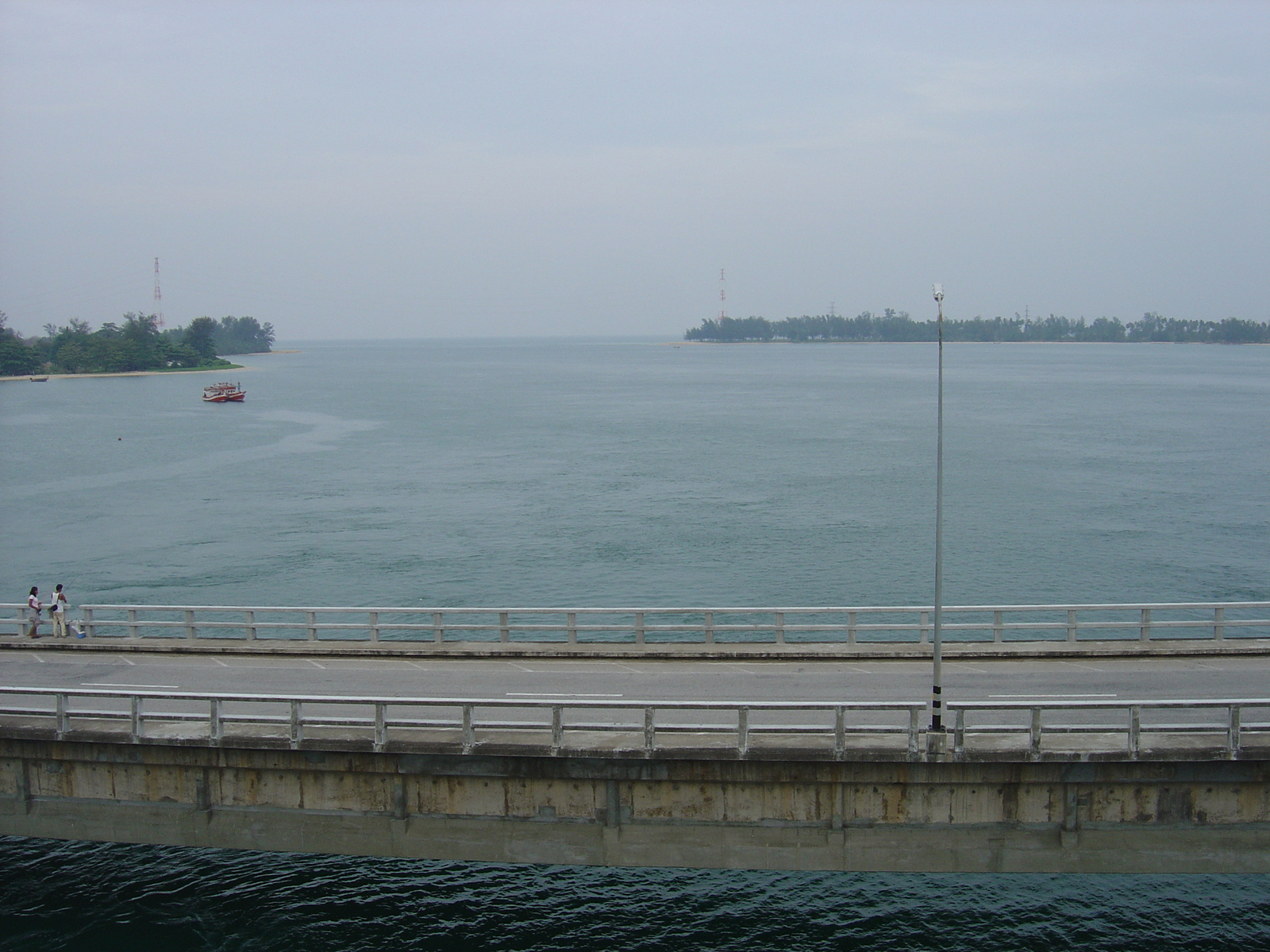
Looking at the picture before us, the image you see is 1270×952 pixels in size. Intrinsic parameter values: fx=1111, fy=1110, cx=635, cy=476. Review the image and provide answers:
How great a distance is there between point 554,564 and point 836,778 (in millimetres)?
35588

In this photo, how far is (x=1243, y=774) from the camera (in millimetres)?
18250

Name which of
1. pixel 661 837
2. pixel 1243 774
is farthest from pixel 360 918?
pixel 1243 774

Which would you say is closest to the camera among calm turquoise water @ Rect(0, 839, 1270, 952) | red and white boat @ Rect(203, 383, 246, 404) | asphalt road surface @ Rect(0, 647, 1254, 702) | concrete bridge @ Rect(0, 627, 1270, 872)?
concrete bridge @ Rect(0, 627, 1270, 872)

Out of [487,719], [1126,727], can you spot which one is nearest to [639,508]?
[487,719]

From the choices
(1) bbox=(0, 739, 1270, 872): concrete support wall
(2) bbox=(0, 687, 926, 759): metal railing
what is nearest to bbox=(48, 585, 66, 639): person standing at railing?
(2) bbox=(0, 687, 926, 759): metal railing

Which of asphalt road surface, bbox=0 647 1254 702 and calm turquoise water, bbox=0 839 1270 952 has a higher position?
asphalt road surface, bbox=0 647 1254 702

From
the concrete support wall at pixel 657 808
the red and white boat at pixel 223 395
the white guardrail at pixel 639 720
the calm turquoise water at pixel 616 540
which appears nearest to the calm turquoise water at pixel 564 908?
the calm turquoise water at pixel 616 540

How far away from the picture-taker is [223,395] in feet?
538

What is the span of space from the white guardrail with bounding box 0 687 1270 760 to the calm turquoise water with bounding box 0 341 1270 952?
3.99m

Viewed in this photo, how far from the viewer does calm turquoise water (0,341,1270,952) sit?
21516mm

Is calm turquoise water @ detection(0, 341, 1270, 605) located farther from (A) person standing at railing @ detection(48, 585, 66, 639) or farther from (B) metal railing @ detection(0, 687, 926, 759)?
(B) metal railing @ detection(0, 687, 926, 759)

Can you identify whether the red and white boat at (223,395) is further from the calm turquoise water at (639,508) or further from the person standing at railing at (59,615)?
the person standing at railing at (59,615)

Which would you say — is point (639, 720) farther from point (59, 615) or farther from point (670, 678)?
point (59, 615)

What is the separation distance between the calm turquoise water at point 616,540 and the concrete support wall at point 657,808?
8.91ft
